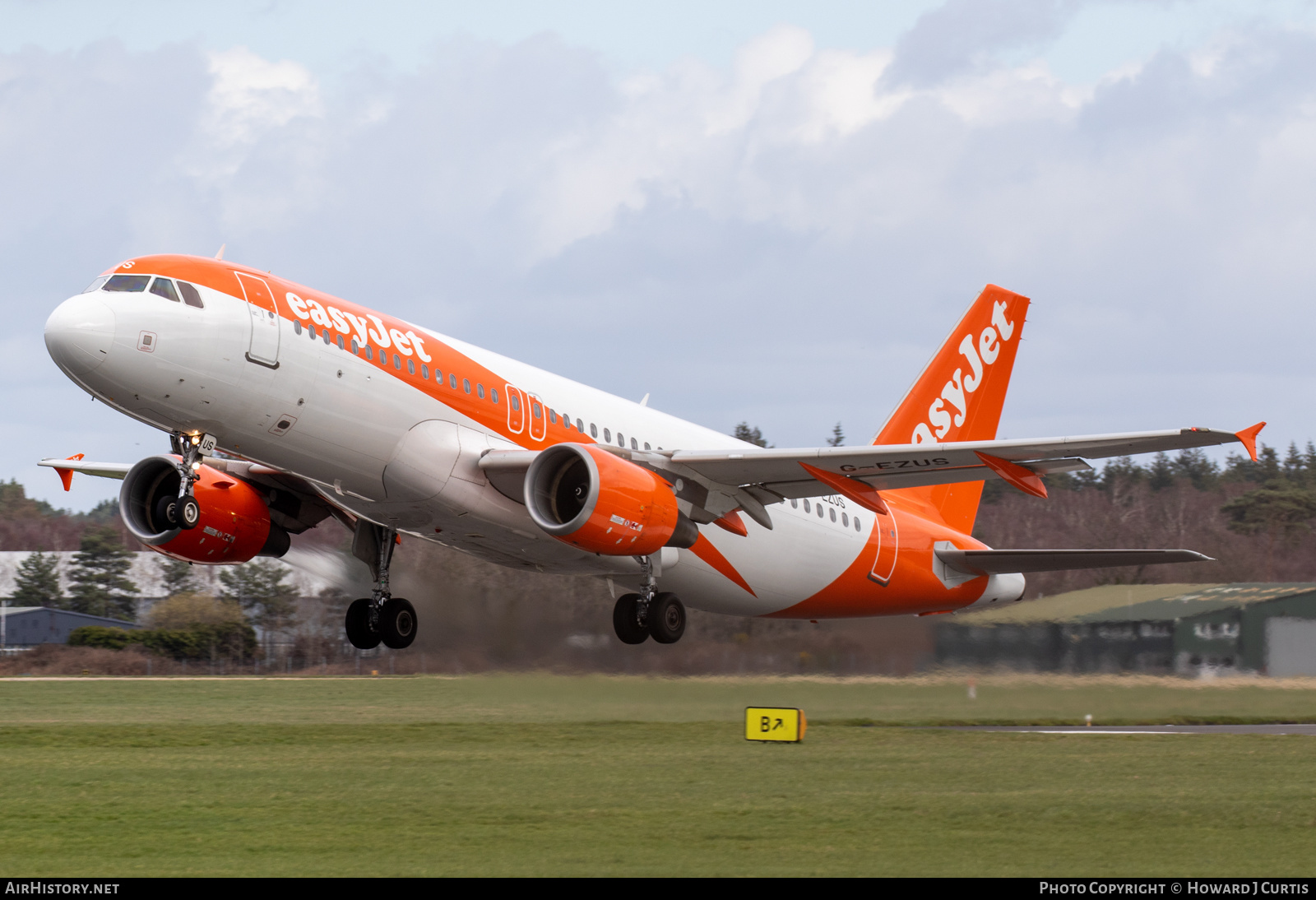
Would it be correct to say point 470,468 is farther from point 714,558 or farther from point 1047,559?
point 1047,559

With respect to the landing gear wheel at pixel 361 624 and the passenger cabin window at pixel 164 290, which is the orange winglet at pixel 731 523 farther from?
the passenger cabin window at pixel 164 290

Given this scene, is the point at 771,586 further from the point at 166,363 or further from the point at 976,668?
the point at 166,363

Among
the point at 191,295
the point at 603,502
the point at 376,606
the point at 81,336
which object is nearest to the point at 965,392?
the point at 603,502

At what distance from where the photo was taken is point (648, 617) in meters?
27.1

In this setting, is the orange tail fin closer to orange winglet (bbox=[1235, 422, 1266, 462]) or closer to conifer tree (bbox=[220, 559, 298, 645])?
orange winglet (bbox=[1235, 422, 1266, 462])

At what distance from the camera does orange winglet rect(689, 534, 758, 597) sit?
27.8 metres

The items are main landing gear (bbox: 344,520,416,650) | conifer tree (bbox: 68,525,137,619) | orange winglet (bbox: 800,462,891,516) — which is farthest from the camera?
conifer tree (bbox: 68,525,137,619)

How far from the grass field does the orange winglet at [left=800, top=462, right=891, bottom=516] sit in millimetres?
4782

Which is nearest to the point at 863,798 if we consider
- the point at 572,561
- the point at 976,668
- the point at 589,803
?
the point at 589,803

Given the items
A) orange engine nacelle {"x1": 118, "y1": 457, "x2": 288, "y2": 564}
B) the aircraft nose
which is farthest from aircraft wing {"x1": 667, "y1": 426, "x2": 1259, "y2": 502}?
the aircraft nose

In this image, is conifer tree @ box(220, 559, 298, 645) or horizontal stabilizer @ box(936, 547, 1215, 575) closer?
horizontal stabilizer @ box(936, 547, 1215, 575)

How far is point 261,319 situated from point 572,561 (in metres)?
7.12

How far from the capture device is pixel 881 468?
2511 cm

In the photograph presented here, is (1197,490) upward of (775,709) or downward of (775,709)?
upward
